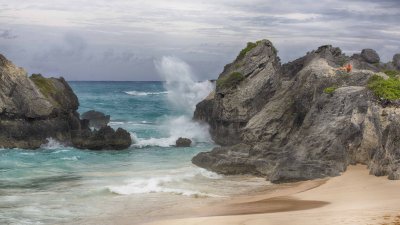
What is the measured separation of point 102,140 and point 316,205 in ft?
95.3

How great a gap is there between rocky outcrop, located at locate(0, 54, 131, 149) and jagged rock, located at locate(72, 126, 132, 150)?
0.88ft

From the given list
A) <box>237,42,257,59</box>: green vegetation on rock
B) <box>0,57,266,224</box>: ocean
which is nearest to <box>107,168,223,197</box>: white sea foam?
<box>0,57,266,224</box>: ocean

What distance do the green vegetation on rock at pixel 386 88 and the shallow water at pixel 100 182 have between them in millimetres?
7739

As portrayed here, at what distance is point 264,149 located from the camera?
3372 cm

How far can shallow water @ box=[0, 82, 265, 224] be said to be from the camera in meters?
24.3

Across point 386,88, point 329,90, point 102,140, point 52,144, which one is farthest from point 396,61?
point 386,88

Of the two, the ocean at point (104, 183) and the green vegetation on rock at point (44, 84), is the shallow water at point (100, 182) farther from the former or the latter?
the green vegetation on rock at point (44, 84)

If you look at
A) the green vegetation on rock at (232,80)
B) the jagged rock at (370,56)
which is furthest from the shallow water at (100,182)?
the jagged rock at (370,56)

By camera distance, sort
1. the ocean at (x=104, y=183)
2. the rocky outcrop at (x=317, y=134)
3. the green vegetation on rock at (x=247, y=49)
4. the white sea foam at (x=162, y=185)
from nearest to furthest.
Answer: the ocean at (x=104, y=183) < the rocky outcrop at (x=317, y=134) < the white sea foam at (x=162, y=185) < the green vegetation on rock at (x=247, y=49)

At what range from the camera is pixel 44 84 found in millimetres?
53094

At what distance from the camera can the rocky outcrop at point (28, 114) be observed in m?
46.9

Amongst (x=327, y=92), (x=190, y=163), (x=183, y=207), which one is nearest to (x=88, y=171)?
(x=190, y=163)

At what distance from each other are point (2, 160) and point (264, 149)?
63.6ft

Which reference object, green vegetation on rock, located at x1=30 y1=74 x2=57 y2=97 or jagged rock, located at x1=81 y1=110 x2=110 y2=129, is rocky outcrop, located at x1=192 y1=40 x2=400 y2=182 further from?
jagged rock, located at x1=81 y1=110 x2=110 y2=129
